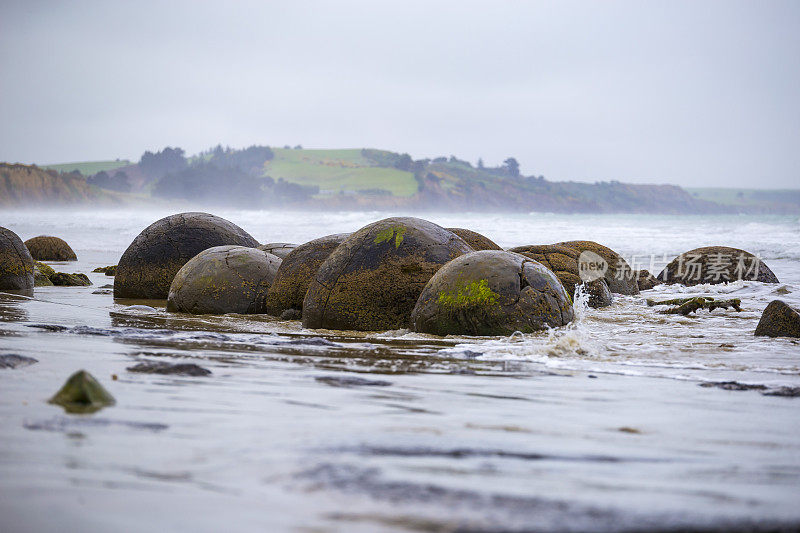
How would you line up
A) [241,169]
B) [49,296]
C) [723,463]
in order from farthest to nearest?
[241,169], [49,296], [723,463]

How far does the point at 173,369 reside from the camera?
4.51 metres

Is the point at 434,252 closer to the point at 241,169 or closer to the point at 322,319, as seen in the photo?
the point at 322,319

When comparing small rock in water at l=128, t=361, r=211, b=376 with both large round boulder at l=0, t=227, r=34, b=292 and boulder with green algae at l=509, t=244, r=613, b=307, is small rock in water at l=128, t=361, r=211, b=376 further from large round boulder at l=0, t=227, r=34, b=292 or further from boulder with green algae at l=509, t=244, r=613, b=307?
large round boulder at l=0, t=227, r=34, b=292

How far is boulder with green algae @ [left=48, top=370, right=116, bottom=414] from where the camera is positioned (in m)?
3.45

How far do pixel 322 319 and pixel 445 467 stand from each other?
540 centimetres

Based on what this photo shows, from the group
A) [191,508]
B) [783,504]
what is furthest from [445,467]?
[783,504]

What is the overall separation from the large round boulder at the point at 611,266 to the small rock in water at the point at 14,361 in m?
8.62

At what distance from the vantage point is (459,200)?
8362 centimetres

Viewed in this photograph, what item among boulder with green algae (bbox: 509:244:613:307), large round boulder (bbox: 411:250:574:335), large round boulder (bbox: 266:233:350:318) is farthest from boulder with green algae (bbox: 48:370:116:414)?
boulder with green algae (bbox: 509:244:613:307)

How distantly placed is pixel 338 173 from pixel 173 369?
311 ft

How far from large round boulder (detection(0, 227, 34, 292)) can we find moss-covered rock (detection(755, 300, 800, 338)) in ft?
32.4

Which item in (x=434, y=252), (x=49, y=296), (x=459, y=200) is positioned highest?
(x=459, y=200)

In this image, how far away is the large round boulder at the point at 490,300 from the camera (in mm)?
7094

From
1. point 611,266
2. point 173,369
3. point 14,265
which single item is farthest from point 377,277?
point 14,265
